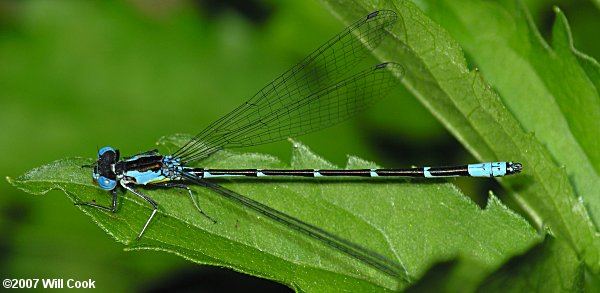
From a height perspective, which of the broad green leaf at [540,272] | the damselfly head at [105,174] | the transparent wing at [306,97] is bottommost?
the broad green leaf at [540,272]

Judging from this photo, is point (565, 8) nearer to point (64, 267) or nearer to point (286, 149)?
point (286, 149)

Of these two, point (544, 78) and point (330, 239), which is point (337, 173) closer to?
point (330, 239)

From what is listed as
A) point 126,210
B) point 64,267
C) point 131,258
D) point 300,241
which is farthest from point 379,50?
A: point 64,267

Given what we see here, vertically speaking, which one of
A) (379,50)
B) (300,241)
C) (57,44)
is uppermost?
(57,44)

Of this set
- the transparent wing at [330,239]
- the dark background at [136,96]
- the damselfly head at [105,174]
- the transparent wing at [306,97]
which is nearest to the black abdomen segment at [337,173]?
the transparent wing at [330,239]

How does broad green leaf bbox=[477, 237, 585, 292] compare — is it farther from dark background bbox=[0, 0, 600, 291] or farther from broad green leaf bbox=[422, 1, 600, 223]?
Answer: dark background bbox=[0, 0, 600, 291]
